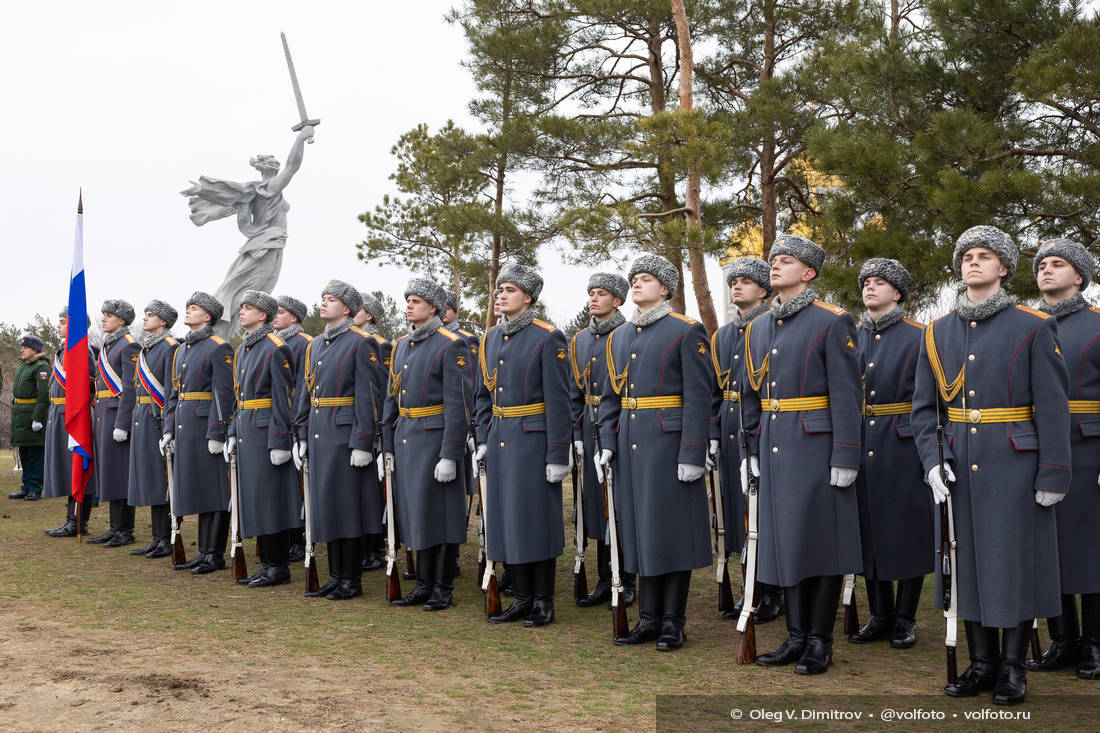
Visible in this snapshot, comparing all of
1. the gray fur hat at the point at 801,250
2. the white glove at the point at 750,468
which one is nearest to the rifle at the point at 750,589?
the white glove at the point at 750,468

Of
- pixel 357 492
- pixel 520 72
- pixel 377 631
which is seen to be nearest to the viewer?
pixel 377 631

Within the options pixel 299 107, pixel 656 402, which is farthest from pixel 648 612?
pixel 299 107

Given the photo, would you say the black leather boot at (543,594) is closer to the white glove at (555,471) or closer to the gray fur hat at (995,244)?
the white glove at (555,471)

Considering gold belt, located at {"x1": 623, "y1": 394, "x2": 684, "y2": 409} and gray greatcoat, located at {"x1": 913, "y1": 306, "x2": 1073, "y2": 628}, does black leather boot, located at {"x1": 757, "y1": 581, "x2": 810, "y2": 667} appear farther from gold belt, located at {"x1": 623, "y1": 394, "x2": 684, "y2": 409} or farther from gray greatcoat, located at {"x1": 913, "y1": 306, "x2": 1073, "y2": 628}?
gold belt, located at {"x1": 623, "y1": 394, "x2": 684, "y2": 409}

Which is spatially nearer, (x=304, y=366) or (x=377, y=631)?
(x=377, y=631)

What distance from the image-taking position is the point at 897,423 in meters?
5.75

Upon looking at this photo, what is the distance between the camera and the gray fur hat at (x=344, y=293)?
24.4 feet

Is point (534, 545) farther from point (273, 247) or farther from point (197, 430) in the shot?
point (273, 247)

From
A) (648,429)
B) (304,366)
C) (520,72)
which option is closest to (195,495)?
(304,366)

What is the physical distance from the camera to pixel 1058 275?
524 centimetres

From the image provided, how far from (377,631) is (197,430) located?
2846 mm

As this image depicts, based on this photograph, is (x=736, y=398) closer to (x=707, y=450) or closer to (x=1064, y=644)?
(x=707, y=450)

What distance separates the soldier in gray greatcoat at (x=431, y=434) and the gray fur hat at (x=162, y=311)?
323 centimetres

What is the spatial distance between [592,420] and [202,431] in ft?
10.1
